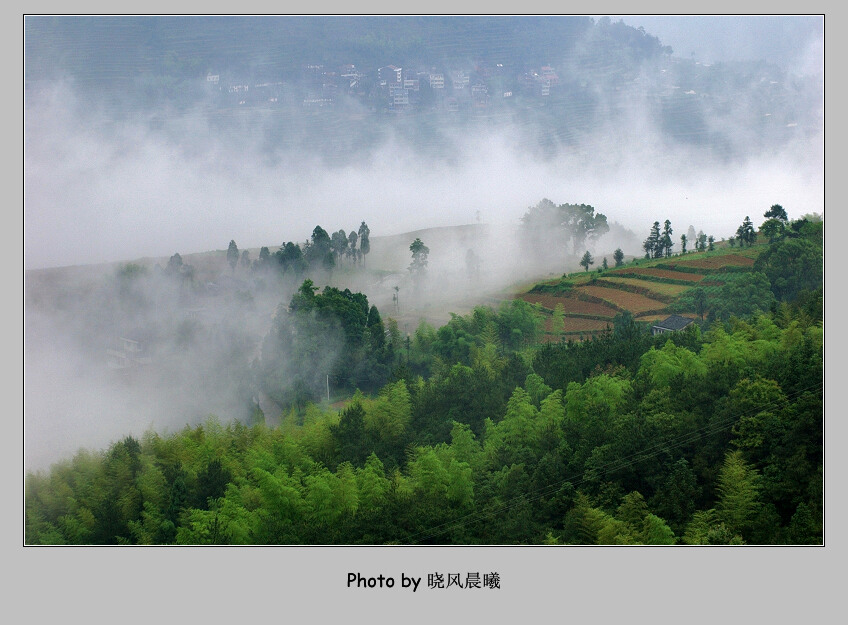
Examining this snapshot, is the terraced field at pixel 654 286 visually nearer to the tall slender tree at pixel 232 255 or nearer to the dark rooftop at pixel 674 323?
the dark rooftop at pixel 674 323

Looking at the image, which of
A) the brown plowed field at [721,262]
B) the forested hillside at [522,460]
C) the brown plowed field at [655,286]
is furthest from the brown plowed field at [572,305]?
the forested hillside at [522,460]

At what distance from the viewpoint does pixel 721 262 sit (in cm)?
2498

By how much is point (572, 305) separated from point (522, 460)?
10111mm

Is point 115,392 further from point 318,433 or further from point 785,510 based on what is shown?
point 785,510

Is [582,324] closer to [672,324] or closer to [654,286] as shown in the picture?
[672,324]

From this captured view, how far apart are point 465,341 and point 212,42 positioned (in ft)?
37.0

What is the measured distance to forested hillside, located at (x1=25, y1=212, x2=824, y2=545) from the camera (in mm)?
13641

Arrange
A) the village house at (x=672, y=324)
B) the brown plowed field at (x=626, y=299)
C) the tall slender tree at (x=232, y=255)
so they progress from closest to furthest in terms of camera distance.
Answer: the village house at (x=672, y=324) → the brown plowed field at (x=626, y=299) → the tall slender tree at (x=232, y=255)

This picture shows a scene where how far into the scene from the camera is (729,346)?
59.1ft

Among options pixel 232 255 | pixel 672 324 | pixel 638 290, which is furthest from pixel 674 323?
pixel 232 255

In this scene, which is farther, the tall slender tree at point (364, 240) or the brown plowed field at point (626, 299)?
the tall slender tree at point (364, 240)

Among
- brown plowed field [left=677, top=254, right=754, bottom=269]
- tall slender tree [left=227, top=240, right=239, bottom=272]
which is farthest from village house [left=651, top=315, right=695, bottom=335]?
tall slender tree [left=227, top=240, right=239, bottom=272]

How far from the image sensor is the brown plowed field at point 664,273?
24.8 meters

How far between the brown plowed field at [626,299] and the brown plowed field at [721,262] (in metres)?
1.87
